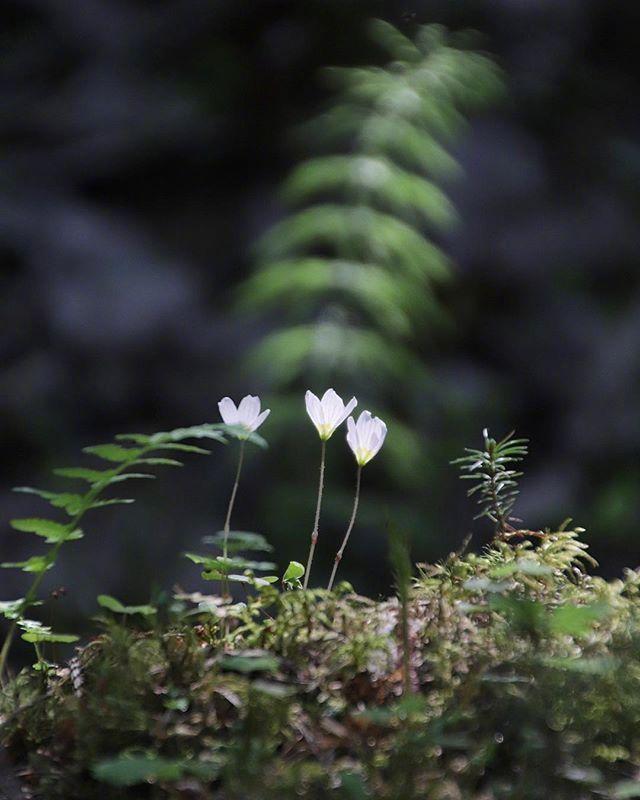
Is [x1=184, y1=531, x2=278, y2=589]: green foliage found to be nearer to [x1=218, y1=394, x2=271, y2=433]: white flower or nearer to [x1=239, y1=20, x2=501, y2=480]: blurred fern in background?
[x1=218, y1=394, x2=271, y2=433]: white flower

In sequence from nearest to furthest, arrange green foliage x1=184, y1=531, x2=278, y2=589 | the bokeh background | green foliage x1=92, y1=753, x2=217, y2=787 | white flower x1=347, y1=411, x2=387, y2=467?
1. green foliage x1=92, y1=753, x2=217, y2=787
2. green foliage x1=184, y1=531, x2=278, y2=589
3. white flower x1=347, y1=411, x2=387, y2=467
4. the bokeh background

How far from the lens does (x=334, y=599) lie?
0.81 meters

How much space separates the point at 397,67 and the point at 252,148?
36.7 inches

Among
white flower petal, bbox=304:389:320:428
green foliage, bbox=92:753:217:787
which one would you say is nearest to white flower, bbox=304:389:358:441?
white flower petal, bbox=304:389:320:428

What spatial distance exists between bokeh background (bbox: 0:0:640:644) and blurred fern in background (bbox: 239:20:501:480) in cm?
7

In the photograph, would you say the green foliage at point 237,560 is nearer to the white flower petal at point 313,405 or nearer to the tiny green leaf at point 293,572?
the tiny green leaf at point 293,572

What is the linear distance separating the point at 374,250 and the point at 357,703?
299 cm

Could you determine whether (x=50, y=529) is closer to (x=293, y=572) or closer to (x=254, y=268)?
(x=293, y=572)

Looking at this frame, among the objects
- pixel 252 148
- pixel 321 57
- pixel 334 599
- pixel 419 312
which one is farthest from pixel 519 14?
pixel 334 599

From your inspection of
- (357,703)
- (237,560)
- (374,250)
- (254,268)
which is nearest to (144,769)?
(357,703)

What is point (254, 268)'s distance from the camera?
14.7ft

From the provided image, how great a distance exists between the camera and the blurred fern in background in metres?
3.41

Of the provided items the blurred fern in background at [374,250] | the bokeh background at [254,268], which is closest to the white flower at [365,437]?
the bokeh background at [254,268]

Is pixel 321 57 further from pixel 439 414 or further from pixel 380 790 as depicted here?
pixel 380 790
